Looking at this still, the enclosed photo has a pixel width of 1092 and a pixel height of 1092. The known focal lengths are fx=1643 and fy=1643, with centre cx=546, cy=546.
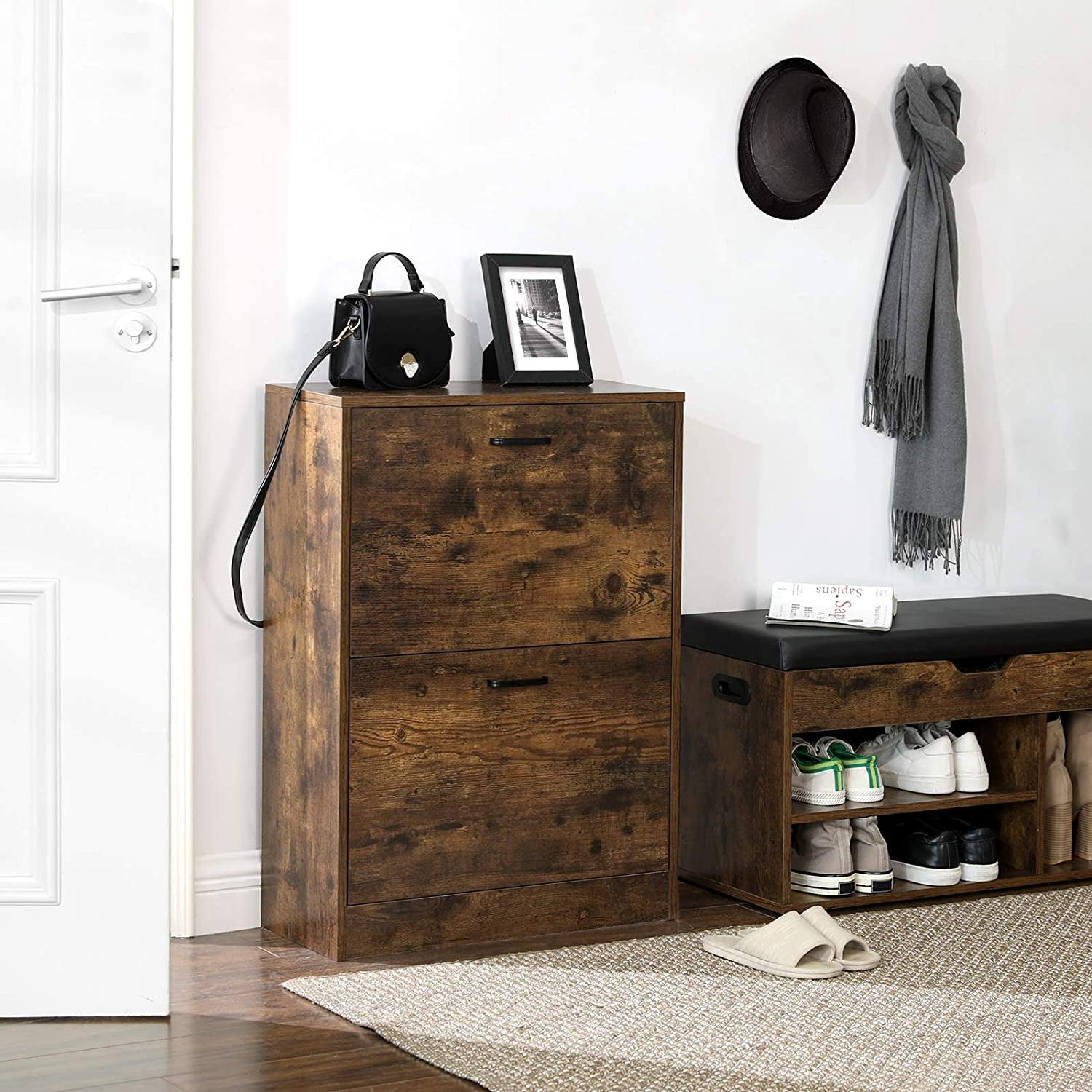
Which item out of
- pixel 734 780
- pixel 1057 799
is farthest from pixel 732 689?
pixel 1057 799

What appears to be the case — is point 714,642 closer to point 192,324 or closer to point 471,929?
point 471,929

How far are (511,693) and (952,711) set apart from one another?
0.88 metres

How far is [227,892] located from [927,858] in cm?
126

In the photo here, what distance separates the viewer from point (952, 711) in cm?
303

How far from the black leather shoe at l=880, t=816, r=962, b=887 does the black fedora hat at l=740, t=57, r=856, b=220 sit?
4.05 feet

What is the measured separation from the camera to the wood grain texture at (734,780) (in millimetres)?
2869

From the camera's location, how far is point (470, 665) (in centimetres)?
264

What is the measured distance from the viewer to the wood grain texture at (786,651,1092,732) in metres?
2.89

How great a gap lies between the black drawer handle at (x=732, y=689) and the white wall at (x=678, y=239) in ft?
0.88

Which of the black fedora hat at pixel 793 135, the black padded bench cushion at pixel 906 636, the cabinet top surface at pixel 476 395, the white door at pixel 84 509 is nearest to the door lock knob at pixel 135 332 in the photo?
the white door at pixel 84 509

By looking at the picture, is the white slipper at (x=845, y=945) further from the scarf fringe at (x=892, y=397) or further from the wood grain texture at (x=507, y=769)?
the scarf fringe at (x=892, y=397)

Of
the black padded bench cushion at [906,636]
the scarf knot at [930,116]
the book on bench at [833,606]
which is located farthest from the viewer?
the scarf knot at [930,116]

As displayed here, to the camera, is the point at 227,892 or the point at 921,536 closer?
the point at 227,892

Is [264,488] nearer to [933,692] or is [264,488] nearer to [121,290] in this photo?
[121,290]
